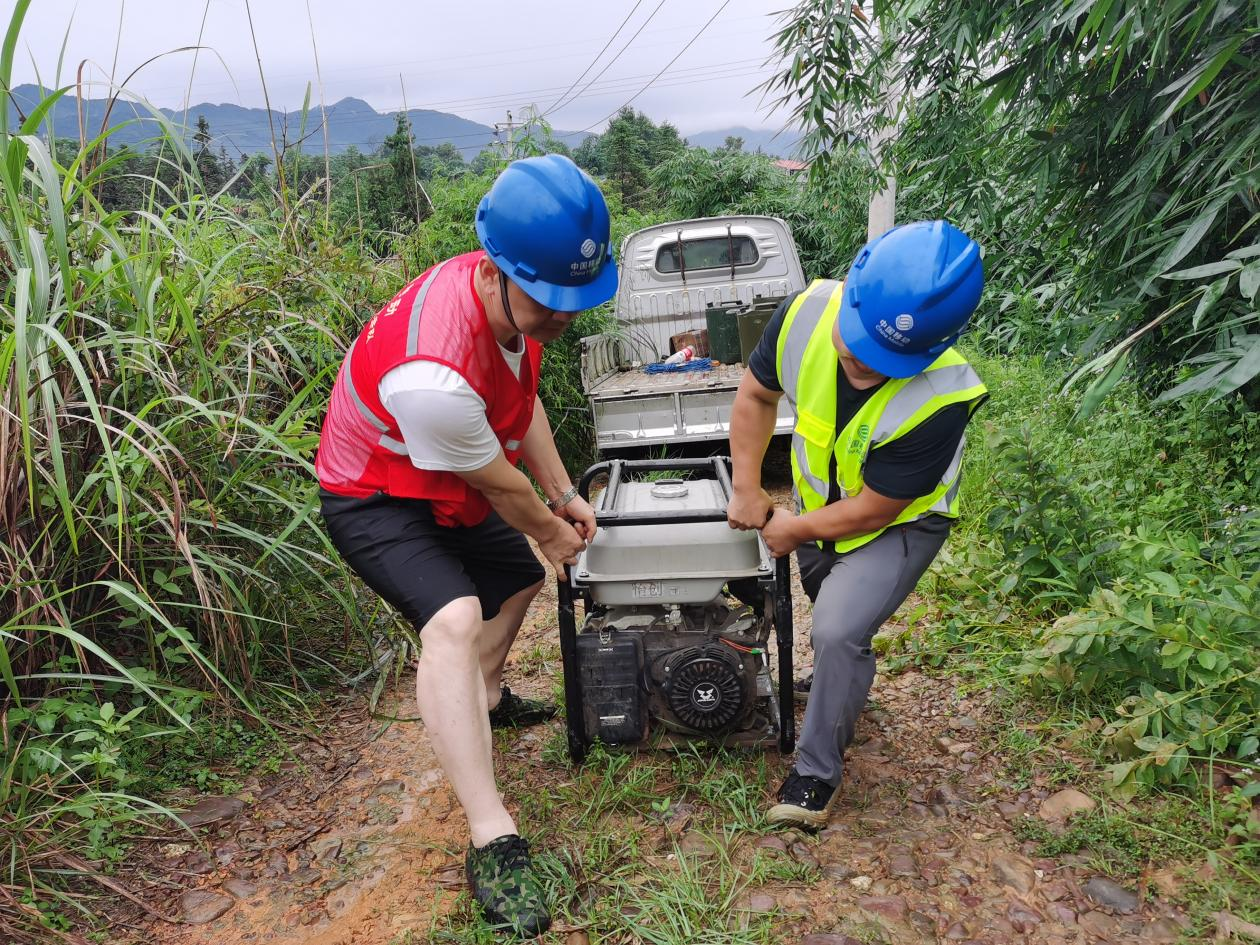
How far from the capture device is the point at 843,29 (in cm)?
382

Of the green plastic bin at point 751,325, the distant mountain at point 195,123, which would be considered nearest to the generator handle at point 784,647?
the distant mountain at point 195,123

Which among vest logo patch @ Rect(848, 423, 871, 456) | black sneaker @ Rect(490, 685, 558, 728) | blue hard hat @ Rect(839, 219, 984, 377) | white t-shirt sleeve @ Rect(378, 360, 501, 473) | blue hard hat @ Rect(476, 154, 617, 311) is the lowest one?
black sneaker @ Rect(490, 685, 558, 728)

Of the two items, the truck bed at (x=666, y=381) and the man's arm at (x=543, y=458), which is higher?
the man's arm at (x=543, y=458)

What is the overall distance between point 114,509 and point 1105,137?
3431 mm

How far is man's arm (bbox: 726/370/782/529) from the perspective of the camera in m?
2.45

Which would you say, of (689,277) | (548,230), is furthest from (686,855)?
(689,277)

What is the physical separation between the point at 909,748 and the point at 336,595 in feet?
6.33

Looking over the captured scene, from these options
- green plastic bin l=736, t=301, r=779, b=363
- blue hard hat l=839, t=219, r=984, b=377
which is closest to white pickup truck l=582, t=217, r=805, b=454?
green plastic bin l=736, t=301, r=779, b=363

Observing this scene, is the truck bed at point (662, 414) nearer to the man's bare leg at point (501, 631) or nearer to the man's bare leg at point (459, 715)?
the man's bare leg at point (501, 631)

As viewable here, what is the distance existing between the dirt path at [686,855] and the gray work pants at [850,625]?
253mm

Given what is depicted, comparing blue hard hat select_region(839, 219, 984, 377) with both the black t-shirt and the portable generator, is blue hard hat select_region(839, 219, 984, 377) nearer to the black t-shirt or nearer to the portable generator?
the black t-shirt

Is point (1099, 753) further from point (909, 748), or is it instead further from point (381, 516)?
point (381, 516)

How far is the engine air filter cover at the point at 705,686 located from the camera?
A: 8.05ft

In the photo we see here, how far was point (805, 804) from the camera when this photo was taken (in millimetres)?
2350
